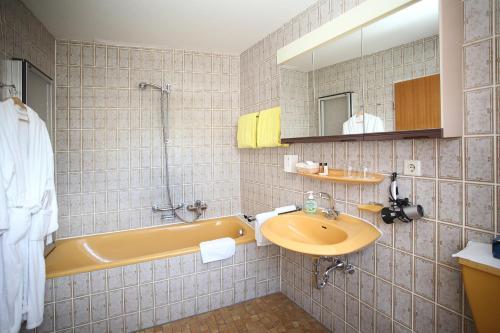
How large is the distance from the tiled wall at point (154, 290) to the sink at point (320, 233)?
2.22 ft

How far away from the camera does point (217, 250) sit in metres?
2.26

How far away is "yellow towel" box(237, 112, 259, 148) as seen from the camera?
264 cm

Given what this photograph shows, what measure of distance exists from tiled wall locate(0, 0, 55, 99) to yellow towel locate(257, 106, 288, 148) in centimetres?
188

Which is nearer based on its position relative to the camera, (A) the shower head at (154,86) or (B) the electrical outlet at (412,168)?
(B) the electrical outlet at (412,168)

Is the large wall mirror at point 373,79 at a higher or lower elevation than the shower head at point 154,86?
lower

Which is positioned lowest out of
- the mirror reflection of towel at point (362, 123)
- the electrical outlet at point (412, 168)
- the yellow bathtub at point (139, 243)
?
the yellow bathtub at point (139, 243)

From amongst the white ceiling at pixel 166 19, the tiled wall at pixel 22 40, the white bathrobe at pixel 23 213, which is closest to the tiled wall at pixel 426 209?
the white ceiling at pixel 166 19

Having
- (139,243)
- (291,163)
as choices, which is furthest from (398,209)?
(139,243)

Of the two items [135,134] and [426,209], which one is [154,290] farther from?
[426,209]

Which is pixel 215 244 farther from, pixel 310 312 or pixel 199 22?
pixel 199 22

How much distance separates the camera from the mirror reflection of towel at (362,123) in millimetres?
1428

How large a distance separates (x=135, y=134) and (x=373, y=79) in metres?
2.37

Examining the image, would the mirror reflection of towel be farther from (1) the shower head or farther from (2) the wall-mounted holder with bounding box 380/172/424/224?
(1) the shower head

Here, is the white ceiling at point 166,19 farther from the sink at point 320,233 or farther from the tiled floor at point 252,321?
the tiled floor at point 252,321
